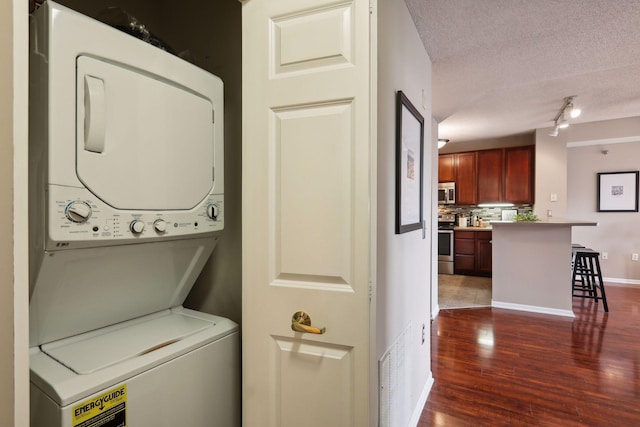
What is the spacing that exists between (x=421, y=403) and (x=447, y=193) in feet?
14.9

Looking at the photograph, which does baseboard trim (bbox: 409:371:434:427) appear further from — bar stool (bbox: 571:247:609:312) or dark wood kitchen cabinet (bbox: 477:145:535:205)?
dark wood kitchen cabinet (bbox: 477:145:535:205)

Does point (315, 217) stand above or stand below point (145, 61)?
below

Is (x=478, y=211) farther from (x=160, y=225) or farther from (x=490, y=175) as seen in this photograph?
(x=160, y=225)

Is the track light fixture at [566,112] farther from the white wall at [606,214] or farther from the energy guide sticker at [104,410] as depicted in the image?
the energy guide sticker at [104,410]

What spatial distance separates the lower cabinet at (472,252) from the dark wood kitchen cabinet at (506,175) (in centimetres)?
65

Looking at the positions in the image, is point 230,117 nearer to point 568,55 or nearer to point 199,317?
point 199,317

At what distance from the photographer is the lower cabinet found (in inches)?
217

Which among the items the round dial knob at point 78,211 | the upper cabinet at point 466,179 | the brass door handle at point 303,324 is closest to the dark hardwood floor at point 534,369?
the brass door handle at point 303,324

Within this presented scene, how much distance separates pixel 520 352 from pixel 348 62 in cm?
293

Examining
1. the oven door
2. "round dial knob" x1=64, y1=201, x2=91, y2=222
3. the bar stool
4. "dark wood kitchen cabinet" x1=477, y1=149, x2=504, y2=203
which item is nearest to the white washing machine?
"round dial knob" x1=64, y1=201, x2=91, y2=222

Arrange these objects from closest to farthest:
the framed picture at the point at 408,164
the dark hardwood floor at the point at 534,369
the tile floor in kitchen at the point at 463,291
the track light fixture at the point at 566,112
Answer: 1. the framed picture at the point at 408,164
2. the dark hardwood floor at the point at 534,369
3. the track light fixture at the point at 566,112
4. the tile floor in kitchen at the point at 463,291

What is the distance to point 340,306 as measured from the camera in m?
1.05

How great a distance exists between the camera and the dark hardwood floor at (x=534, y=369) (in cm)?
201

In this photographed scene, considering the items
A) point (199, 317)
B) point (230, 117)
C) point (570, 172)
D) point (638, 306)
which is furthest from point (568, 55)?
point (570, 172)
